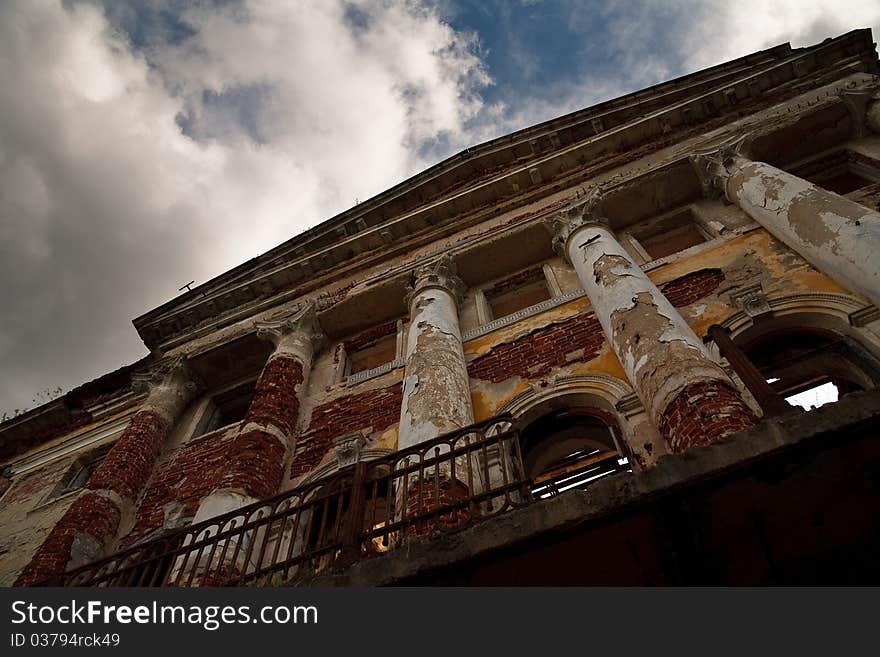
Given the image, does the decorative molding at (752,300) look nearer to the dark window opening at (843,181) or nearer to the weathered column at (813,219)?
the weathered column at (813,219)

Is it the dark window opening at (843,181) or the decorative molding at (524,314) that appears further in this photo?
the dark window opening at (843,181)

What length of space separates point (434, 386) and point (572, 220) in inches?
197

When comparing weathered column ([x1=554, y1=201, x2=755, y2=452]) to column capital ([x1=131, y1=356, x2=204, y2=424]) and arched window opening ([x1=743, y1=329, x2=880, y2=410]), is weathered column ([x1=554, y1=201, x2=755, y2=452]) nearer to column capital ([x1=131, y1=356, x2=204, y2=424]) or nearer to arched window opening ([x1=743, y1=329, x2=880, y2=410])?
arched window opening ([x1=743, y1=329, x2=880, y2=410])

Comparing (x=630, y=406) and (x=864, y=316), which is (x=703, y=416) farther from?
(x=864, y=316)

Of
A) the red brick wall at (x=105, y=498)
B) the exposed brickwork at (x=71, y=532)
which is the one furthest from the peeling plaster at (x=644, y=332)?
the exposed brickwork at (x=71, y=532)

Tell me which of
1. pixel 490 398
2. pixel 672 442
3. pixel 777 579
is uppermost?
pixel 490 398

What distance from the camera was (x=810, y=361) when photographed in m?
7.06

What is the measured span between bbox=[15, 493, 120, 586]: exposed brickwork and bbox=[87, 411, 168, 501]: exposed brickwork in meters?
0.33

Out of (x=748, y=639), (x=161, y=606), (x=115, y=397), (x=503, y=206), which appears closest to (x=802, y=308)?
(x=748, y=639)

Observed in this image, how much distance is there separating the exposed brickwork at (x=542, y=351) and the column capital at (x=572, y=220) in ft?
8.20

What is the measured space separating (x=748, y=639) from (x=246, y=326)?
11.9 m

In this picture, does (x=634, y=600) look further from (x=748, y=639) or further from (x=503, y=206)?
(x=503, y=206)

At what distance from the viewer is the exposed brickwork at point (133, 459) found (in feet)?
31.7

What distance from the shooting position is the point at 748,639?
285cm
